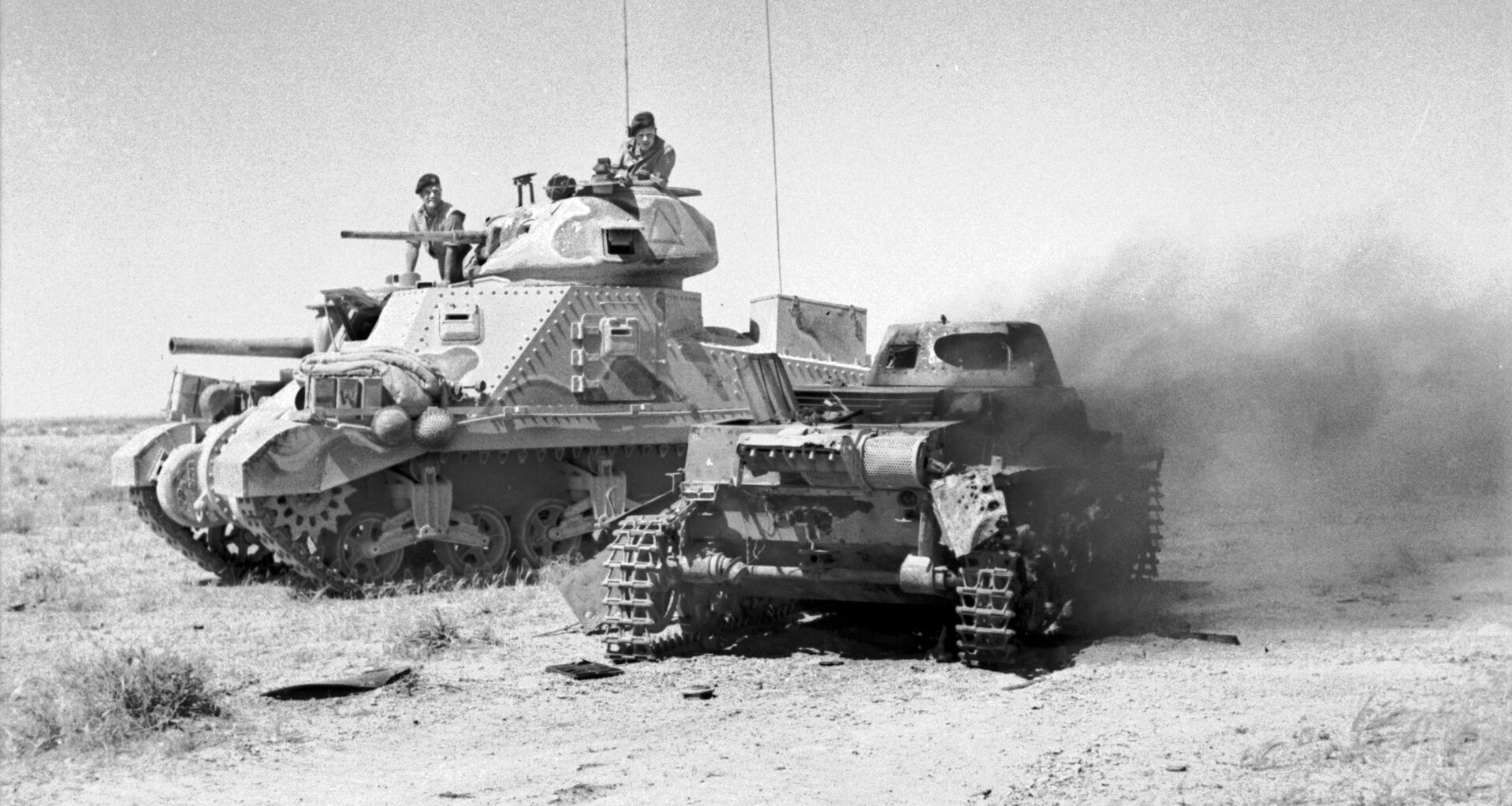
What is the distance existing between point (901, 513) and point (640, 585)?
5.60 ft

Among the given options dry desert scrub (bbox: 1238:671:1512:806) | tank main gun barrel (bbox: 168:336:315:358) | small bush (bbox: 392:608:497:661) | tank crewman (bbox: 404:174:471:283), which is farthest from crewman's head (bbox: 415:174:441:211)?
dry desert scrub (bbox: 1238:671:1512:806)

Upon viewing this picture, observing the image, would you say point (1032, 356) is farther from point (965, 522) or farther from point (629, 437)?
point (629, 437)

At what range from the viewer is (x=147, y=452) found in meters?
14.7

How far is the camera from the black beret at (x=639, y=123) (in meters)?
16.1

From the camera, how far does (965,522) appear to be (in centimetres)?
828

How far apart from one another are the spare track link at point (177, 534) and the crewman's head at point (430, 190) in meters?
4.04

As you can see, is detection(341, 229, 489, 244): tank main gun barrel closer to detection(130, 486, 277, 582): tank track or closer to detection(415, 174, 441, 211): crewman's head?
detection(415, 174, 441, 211): crewman's head

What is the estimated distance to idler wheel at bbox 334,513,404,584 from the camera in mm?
13336

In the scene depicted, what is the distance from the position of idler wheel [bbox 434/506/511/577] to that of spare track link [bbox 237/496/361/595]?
97 centimetres

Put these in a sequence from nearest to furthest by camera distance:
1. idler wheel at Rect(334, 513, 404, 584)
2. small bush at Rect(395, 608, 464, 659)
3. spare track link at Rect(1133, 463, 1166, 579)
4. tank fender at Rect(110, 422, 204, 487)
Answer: small bush at Rect(395, 608, 464, 659), spare track link at Rect(1133, 463, 1166, 579), idler wheel at Rect(334, 513, 404, 584), tank fender at Rect(110, 422, 204, 487)

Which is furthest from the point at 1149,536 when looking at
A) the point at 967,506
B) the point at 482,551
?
the point at 482,551

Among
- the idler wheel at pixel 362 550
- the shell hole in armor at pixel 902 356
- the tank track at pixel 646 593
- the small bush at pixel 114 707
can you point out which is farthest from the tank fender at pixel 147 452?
the shell hole in armor at pixel 902 356

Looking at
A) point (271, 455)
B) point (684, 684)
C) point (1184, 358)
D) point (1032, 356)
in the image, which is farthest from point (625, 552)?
point (1184, 358)

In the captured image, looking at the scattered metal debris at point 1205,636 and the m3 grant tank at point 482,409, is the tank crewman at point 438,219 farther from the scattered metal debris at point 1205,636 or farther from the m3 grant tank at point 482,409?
the scattered metal debris at point 1205,636
